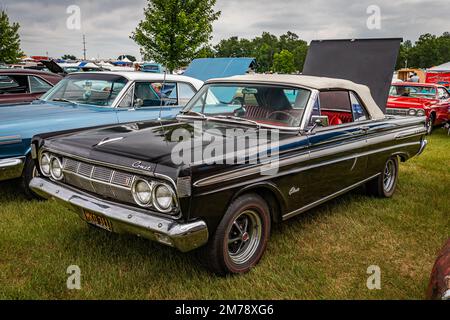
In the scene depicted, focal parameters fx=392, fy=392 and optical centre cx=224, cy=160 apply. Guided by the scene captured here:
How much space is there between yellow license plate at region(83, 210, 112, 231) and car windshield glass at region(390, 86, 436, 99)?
1118 cm

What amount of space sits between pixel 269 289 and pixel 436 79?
2955 centimetres

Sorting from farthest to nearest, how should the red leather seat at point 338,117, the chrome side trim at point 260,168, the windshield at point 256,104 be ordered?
the red leather seat at point 338,117 < the windshield at point 256,104 < the chrome side trim at point 260,168

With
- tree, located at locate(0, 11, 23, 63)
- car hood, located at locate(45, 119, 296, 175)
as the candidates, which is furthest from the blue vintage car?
tree, located at locate(0, 11, 23, 63)

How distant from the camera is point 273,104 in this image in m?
3.88

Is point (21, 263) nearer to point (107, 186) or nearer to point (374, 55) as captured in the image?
point (107, 186)

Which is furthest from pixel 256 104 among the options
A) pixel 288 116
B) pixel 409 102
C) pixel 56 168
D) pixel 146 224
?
pixel 409 102

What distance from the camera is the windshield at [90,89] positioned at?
5566 millimetres

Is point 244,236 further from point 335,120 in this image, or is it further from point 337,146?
point 335,120

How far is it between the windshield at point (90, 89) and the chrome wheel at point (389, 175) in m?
3.87

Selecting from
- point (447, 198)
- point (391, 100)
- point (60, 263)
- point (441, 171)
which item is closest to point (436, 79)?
point (391, 100)

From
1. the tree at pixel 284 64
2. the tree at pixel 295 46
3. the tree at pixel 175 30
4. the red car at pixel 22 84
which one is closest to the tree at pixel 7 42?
the tree at pixel 175 30

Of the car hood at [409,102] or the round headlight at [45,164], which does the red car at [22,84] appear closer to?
the round headlight at [45,164]

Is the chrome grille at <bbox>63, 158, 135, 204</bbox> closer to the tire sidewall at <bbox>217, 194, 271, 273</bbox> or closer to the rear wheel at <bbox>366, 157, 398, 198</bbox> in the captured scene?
the tire sidewall at <bbox>217, 194, 271, 273</bbox>

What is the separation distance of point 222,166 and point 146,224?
661 millimetres
